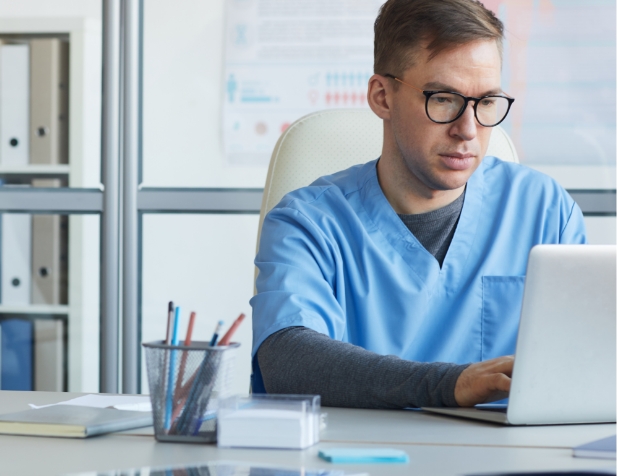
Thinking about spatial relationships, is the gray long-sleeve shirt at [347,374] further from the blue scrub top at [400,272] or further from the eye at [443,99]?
the eye at [443,99]

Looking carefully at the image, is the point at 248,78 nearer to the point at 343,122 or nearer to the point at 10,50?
the point at 10,50

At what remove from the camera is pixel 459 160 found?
1.29m

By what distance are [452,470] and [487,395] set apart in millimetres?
258

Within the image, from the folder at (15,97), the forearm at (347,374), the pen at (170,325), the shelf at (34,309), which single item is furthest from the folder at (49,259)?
the pen at (170,325)

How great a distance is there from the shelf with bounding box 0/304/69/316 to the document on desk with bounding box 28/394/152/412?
1906 millimetres

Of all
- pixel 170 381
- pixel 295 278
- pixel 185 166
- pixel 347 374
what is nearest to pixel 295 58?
pixel 185 166

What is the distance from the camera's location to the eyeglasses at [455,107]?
1268 mm

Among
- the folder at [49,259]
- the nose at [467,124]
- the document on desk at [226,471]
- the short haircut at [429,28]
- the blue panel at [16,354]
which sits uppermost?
the short haircut at [429,28]

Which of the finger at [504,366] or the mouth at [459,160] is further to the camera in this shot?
the mouth at [459,160]

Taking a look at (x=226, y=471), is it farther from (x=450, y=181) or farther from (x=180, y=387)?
(x=450, y=181)

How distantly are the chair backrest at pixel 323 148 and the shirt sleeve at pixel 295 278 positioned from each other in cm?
14

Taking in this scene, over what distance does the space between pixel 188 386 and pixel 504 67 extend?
2.32 meters

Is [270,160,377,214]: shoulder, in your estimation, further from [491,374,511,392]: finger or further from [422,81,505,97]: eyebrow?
[491,374,511,392]: finger

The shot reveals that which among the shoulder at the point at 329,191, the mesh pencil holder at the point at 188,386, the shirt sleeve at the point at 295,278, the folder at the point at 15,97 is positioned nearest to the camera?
the mesh pencil holder at the point at 188,386
